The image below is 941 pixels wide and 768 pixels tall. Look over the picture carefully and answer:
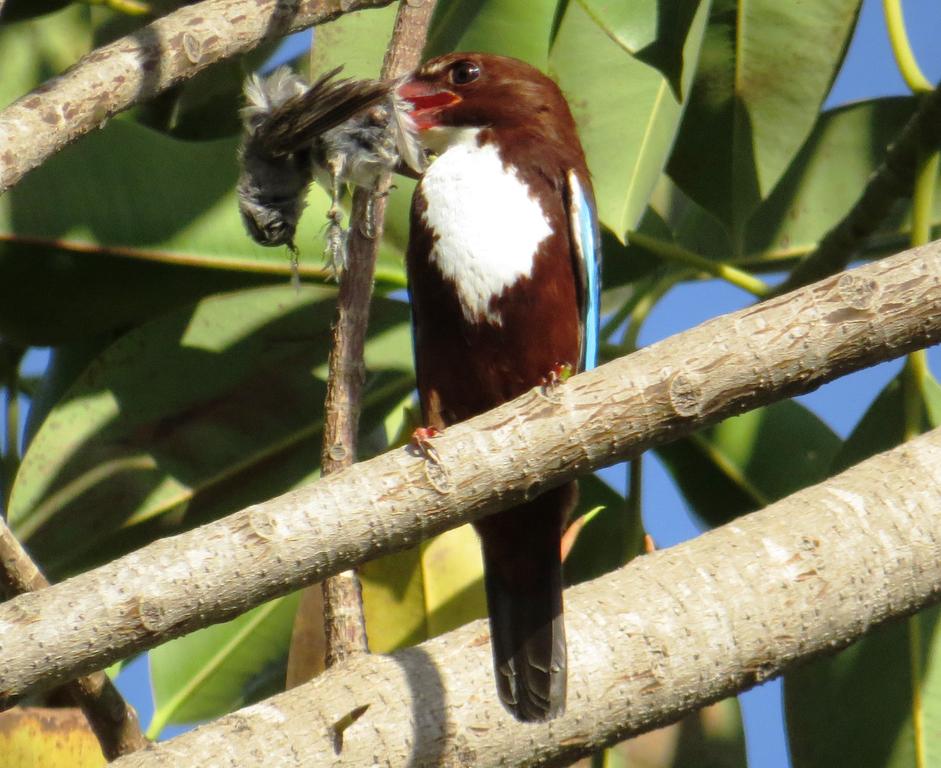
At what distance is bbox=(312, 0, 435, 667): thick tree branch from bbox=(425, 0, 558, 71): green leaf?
1.74 feet

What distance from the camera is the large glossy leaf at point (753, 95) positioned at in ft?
9.82

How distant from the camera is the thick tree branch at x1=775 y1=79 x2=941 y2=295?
9.50 feet

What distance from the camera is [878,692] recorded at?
2947mm

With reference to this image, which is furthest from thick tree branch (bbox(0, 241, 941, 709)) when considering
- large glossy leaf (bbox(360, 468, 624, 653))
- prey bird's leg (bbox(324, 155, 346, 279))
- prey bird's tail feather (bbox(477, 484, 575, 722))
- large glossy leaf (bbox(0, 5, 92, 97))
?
large glossy leaf (bbox(0, 5, 92, 97))

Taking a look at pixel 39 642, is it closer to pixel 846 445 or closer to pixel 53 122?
pixel 53 122

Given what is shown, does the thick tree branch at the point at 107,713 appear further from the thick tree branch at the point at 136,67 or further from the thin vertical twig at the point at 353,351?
the thick tree branch at the point at 136,67

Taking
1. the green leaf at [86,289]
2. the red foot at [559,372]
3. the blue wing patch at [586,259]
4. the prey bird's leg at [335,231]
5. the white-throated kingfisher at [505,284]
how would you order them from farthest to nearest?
the green leaf at [86,289] < the blue wing patch at [586,259] < the white-throated kingfisher at [505,284] < the red foot at [559,372] < the prey bird's leg at [335,231]

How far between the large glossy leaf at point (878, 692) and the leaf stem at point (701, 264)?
0.40 metres

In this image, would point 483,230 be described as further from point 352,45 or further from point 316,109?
point 352,45

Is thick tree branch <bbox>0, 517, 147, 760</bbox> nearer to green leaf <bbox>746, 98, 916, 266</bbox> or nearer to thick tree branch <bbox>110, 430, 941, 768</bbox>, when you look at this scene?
thick tree branch <bbox>110, 430, 941, 768</bbox>

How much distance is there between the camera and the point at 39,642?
1.53 m

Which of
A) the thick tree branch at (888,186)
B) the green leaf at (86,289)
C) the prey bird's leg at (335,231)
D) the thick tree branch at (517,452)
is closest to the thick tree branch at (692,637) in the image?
the thick tree branch at (517,452)

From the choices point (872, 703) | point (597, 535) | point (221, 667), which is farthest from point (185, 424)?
point (872, 703)

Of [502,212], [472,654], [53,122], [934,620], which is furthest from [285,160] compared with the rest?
[934,620]
